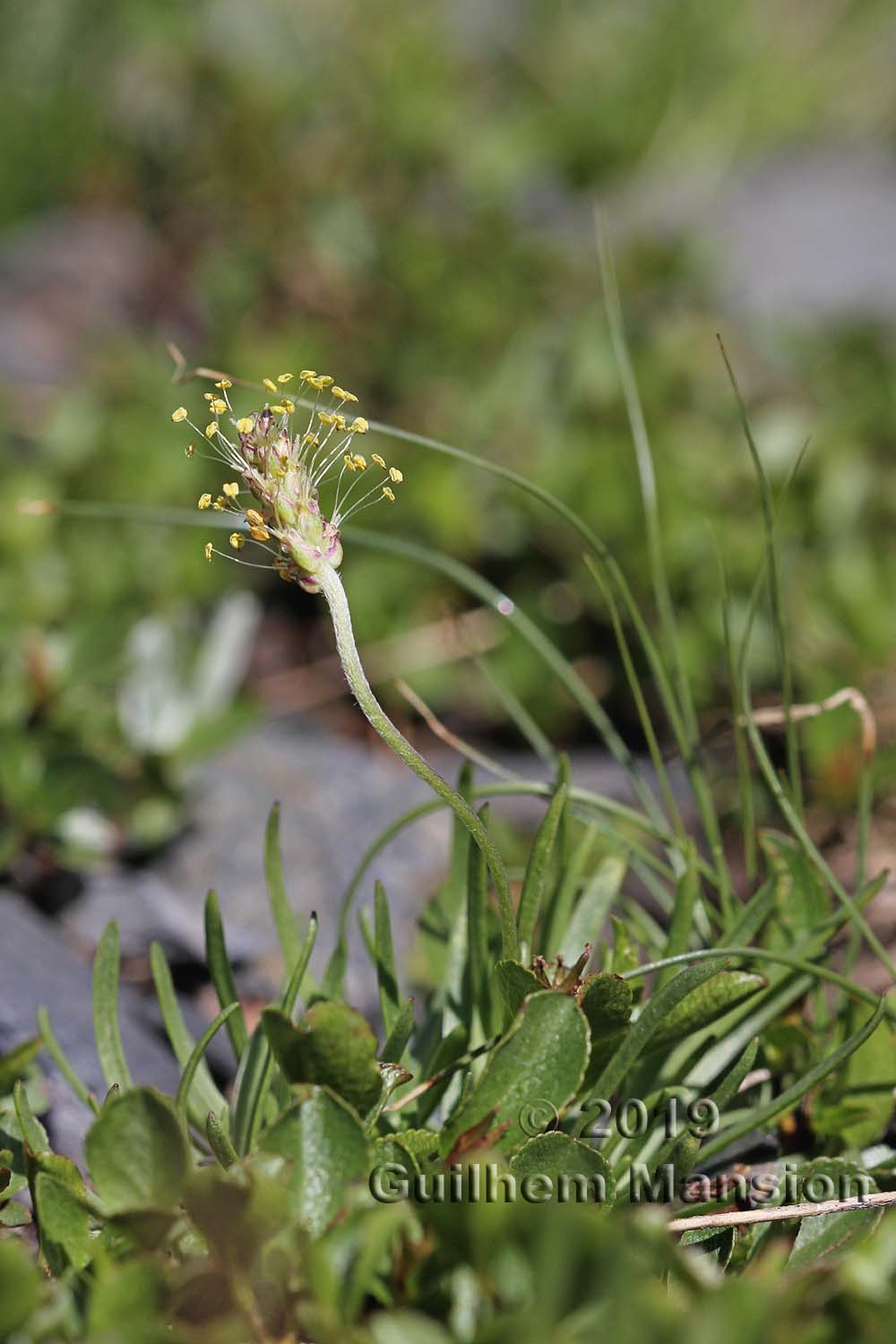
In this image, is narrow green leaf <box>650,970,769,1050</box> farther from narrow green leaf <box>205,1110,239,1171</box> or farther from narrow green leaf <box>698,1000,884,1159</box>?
narrow green leaf <box>205,1110,239,1171</box>

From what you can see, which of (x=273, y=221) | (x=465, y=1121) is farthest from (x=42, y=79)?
(x=465, y=1121)

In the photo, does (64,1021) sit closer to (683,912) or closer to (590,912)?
(590,912)

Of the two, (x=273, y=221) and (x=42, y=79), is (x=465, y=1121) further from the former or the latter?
(x=42, y=79)

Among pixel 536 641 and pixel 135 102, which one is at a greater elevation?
pixel 135 102

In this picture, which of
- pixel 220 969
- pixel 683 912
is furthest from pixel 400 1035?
pixel 683 912

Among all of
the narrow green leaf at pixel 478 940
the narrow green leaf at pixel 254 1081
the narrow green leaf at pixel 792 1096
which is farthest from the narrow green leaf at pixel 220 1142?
the narrow green leaf at pixel 792 1096

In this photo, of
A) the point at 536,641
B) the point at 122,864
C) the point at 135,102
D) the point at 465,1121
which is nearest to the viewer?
the point at 465,1121
